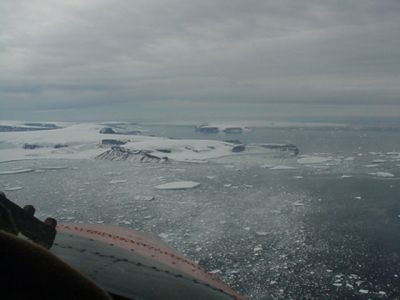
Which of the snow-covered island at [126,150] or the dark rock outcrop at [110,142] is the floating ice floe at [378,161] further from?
the dark rock outcrop at [110,142]

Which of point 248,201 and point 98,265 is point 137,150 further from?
point 98,265

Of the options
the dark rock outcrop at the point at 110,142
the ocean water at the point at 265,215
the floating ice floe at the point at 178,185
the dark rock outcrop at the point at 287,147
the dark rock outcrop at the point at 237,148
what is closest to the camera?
the ocean water at the point at 265,215

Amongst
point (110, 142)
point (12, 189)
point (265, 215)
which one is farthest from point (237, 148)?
point (265, 215)

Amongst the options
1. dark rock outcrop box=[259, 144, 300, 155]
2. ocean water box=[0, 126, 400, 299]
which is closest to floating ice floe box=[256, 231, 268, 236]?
ocean water box=[0, 126, 400, 299]

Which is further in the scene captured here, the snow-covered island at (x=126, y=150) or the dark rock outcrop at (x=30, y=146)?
the dark rock outcrop at (x=30, y=146)

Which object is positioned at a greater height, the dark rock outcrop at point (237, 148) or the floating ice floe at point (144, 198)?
the dark rock outcrop at point (237, 148)

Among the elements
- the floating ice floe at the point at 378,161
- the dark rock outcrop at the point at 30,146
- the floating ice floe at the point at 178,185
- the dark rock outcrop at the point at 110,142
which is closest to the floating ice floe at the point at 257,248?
the floating ice floe at the point at 178,185

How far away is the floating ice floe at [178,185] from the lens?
27.1m

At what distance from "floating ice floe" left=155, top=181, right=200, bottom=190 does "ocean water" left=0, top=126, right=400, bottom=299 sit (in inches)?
32.7

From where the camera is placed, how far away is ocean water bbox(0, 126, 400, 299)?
11.8 metres

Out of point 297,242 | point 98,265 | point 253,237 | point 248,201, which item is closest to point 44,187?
point 248,201

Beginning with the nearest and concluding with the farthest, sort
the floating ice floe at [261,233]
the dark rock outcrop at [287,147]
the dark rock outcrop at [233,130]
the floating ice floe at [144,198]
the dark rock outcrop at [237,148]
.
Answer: the floating ice floe at [261,233] → the floating ice floe at [144,198] → the dark rock outcrop at [287,147] → the dark rock outcrop at [237,148] → the dark rock outcrop at [233,130]

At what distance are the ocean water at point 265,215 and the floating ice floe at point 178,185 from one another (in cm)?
83

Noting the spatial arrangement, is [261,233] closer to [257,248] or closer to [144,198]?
[257,248]
